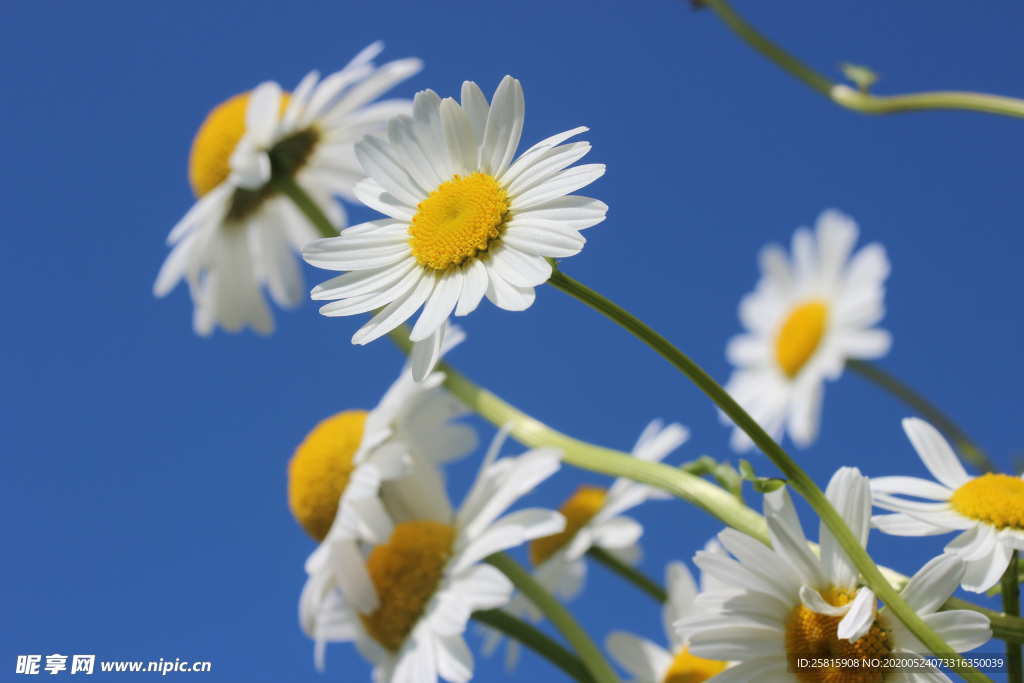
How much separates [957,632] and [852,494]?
3.3 inches

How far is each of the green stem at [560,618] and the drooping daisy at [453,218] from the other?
0.92ft

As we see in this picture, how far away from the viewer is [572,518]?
3.19ft

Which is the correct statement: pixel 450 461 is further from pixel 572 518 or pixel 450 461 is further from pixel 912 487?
pixel 912 487

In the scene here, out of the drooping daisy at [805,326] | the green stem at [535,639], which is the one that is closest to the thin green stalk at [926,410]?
the drooping daisy at [805,326]

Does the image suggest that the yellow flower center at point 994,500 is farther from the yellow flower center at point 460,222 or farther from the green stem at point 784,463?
the yellow flower center at point 460,222

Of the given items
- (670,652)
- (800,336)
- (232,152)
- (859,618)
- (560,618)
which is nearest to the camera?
(859,618)

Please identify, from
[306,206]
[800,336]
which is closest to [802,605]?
[306,206]

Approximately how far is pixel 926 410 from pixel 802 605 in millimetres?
645

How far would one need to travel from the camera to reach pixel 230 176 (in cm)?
111

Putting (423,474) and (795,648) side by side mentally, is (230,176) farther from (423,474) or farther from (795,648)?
(795,648)

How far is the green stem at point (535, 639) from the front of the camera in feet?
2.57

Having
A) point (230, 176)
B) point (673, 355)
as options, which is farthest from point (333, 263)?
point (230, 176)

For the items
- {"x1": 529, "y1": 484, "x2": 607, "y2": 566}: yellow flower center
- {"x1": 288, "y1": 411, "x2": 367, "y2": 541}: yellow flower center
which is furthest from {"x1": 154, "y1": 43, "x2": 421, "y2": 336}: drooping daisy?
{"x1": 529, "y1": 484, "x2": 607, "y2": 566}: yellow flower center

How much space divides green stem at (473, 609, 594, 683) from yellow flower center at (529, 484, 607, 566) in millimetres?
147
